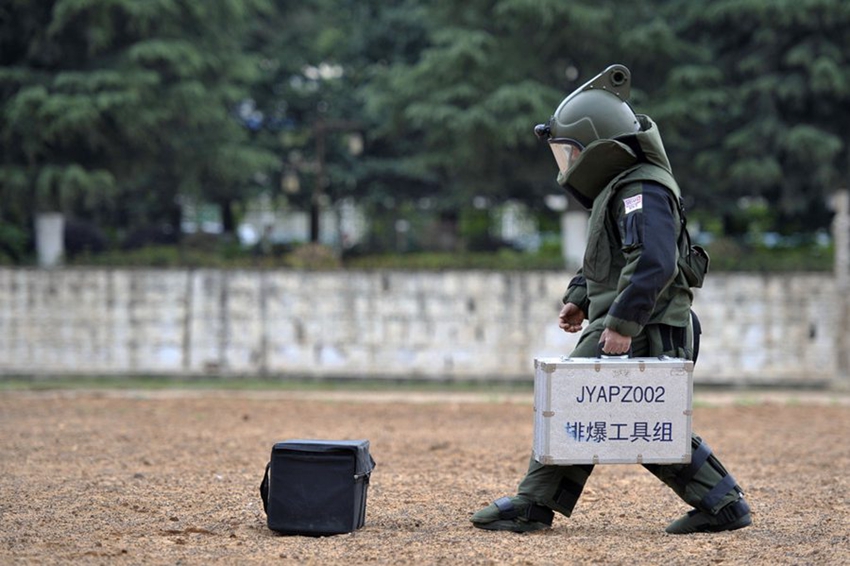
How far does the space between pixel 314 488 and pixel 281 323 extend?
48.9ft

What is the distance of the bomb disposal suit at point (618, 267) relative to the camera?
20.3ft

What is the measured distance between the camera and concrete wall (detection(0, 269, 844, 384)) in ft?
69.1

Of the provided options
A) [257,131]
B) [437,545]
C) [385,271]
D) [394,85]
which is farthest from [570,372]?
[257,131]

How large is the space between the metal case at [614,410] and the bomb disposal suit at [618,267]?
0.15 meters

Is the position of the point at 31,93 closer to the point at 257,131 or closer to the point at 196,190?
the point at 196,190

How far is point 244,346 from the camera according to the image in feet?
69.6

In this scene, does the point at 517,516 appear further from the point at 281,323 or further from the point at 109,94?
the point at 109,94

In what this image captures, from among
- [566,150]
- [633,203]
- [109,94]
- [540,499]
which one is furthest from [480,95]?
[540,499]

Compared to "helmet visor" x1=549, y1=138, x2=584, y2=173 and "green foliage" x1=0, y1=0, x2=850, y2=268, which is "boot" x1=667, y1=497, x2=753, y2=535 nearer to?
"helmet visor" x1=549, y1=138, x2=584, y2=173

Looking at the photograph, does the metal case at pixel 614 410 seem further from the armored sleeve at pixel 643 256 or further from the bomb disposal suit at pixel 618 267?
the armored sleeve at pixel 643 256

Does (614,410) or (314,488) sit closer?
(614,410)

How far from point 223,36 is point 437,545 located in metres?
19.6

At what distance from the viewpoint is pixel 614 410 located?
6094 mm

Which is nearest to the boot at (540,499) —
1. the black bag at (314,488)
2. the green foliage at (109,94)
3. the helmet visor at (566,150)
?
the black bag at (314,488)
